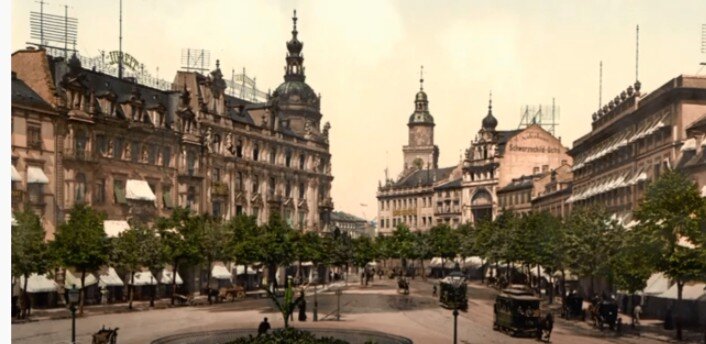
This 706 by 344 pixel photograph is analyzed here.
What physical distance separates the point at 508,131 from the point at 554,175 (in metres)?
39.4

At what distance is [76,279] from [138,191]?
8071mm

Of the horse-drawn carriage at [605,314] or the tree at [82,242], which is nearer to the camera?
the horse-drawn carriage at [605,314]

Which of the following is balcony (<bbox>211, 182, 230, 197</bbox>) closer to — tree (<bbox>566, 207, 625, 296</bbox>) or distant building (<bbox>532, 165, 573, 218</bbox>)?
tree (<bbox>566, 207, 625, 296</bbox>)

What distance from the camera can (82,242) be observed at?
46.9 meters

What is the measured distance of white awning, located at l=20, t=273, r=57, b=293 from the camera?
4459 cm

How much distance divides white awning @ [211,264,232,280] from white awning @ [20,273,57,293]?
21.7m

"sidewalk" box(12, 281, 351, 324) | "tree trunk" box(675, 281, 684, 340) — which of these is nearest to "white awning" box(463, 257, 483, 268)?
"sidewalk" box(12, 281, 351, 324)

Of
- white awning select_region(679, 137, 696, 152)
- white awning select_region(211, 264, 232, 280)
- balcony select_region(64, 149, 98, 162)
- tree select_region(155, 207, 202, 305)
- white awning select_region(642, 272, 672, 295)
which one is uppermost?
white awning select_region(679, 137, 696, 152)

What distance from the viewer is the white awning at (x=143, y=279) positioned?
55.1 metres

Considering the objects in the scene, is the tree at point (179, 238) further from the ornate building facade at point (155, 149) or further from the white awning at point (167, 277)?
the ornate building facade at point (155, 149)

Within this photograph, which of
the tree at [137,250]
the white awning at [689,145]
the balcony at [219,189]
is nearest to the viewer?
the white awning at [689,145]

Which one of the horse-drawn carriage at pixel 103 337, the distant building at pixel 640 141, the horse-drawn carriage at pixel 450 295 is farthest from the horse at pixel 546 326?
the horse-drawn carriage at pixel 103 337

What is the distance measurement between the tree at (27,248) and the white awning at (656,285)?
2883 cm

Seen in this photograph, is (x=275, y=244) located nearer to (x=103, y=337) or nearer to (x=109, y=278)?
(x=109, y=278)
